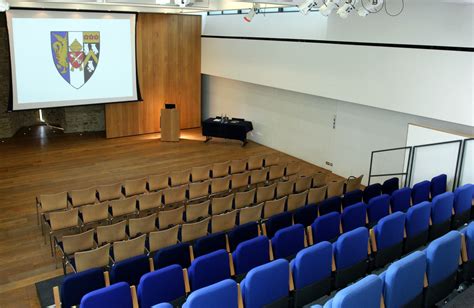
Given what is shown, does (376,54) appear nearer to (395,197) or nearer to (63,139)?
(395,197)

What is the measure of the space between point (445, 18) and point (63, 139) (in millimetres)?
11589

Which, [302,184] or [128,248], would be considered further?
[302,184]

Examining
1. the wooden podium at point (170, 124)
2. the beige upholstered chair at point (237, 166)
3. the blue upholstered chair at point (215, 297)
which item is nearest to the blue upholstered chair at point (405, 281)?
the blue upholstered chair at point (215, 297)

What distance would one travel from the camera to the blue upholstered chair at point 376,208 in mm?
6633

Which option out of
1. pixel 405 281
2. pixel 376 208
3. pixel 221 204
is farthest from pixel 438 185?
pixel 405 281

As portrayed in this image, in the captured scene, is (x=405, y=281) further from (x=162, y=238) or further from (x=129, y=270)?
(x=162, y=238)

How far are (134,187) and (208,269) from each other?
4.08 metres

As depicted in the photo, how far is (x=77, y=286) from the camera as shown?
4.66m

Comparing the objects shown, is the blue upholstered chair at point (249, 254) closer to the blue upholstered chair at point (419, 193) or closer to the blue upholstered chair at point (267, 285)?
the blue upholstered chair at point (267, 285)

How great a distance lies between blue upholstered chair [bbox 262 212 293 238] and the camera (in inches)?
249

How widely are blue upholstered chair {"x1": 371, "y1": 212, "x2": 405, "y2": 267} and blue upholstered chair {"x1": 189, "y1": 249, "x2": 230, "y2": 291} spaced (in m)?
1.94

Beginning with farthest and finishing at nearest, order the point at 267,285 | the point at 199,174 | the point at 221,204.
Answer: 1. the point at 199,174
2. the point at 221,204
3. the point at 267,285

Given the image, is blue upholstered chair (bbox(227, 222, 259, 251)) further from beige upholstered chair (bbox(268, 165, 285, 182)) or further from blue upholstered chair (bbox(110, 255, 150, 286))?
beige upholstered chair (bbox(268, 165, 285, 182))

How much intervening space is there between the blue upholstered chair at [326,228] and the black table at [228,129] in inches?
319
